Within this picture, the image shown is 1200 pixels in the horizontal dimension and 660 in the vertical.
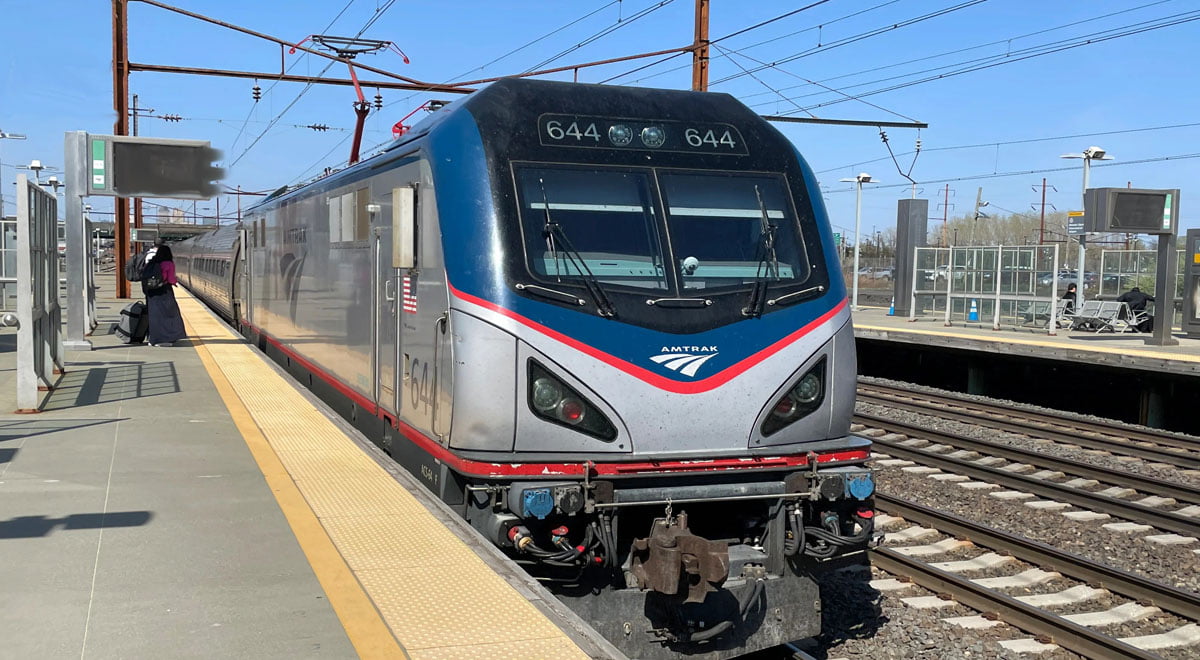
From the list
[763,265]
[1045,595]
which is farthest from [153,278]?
[1045,595]

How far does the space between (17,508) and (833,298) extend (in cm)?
498

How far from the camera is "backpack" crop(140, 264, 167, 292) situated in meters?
15.9

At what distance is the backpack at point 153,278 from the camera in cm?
1595

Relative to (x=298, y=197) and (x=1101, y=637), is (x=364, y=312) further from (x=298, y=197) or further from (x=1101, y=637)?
(x=1101, y=637)

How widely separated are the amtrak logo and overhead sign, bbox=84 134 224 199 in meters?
13.1

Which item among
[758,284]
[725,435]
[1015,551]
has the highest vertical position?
[758,284]

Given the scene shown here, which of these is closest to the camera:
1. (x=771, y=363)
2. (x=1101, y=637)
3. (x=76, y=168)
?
(x=771, y=363)

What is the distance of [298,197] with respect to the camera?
40.5 ft

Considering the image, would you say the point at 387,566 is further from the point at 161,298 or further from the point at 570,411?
the point at 161,298

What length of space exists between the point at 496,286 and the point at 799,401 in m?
1.82

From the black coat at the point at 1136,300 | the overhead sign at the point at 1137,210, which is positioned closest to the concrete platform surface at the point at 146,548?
the overhead sign at the point at 1137,210

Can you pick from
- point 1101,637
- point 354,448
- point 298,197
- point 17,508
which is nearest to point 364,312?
point 354,448

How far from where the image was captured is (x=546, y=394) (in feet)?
18.6

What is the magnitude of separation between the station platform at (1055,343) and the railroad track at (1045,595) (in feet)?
26.8
